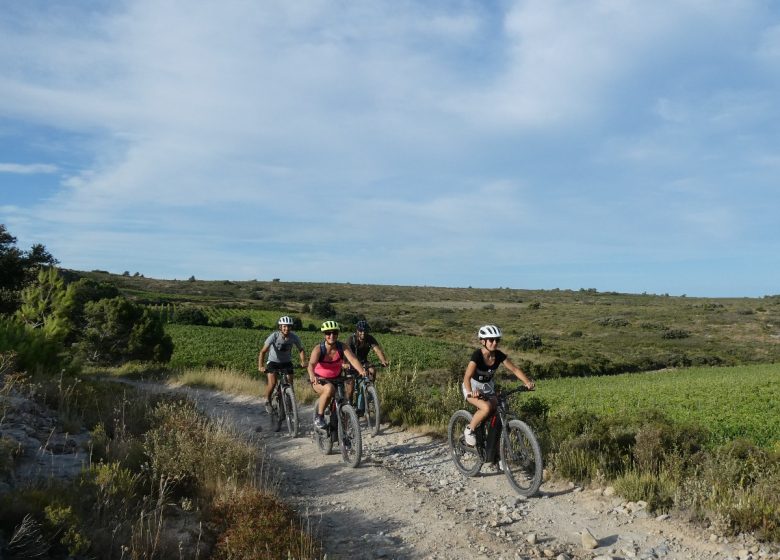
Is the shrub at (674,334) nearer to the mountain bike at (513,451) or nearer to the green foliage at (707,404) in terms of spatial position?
the green foliage at (707,404)

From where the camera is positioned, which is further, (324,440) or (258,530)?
(324,440)

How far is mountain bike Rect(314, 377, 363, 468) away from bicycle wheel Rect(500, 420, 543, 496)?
7.55 feet

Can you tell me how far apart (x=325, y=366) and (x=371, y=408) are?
259 cm

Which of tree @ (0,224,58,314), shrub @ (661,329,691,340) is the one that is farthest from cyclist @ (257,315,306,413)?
shrub @ (661,329,691,340)

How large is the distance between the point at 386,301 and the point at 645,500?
128m

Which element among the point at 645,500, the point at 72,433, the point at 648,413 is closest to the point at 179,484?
the point at 72,433

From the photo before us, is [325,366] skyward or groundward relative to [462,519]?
skyward

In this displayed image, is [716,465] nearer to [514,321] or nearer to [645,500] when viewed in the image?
[645,500]

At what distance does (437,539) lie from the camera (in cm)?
580

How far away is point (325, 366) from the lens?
9023mm

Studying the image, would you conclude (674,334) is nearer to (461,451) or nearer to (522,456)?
(461,451)

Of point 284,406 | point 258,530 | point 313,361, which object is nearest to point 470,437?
point 313,361

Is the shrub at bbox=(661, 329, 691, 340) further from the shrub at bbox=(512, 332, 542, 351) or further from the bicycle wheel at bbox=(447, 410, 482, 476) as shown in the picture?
the bicycle wheel at bbox=(447, 410, 482, 476)

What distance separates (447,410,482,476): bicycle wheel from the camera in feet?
25.8
